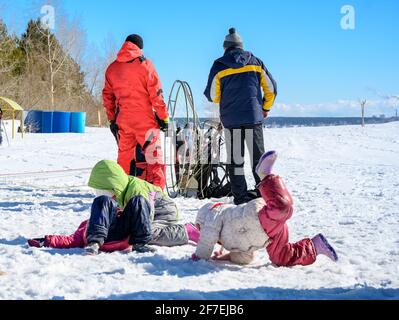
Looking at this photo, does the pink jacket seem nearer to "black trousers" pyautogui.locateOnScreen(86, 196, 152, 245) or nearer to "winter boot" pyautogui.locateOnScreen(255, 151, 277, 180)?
"black trousers" pyautogui.locateOnScreen(86, 196, 152, 245)

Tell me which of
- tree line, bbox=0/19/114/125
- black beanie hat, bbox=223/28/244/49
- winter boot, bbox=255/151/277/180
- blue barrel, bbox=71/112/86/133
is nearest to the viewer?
winter boot, bbox=255/151/277/180

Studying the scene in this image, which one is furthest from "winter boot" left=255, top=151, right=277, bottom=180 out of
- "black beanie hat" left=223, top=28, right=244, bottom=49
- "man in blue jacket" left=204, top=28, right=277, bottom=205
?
"black beanie hat" left=223, top=28, right=244, bottom=49

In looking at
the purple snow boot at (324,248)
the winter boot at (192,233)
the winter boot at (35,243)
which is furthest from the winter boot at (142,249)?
the purple snow boot at (324,248)

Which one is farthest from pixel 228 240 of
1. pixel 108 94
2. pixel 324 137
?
pixel 324 137

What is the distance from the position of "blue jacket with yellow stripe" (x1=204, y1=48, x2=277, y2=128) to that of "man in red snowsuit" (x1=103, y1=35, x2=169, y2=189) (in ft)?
1.98

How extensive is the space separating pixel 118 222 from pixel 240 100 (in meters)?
2.04

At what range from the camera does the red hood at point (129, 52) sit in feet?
17.2

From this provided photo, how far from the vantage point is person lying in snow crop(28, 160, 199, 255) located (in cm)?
334

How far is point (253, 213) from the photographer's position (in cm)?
311

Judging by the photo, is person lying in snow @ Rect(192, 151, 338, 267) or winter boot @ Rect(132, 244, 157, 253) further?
winter boot @ Rect(132, 244, 157, 253)

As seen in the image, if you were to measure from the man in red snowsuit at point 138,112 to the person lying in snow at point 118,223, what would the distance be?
62.7 inches
